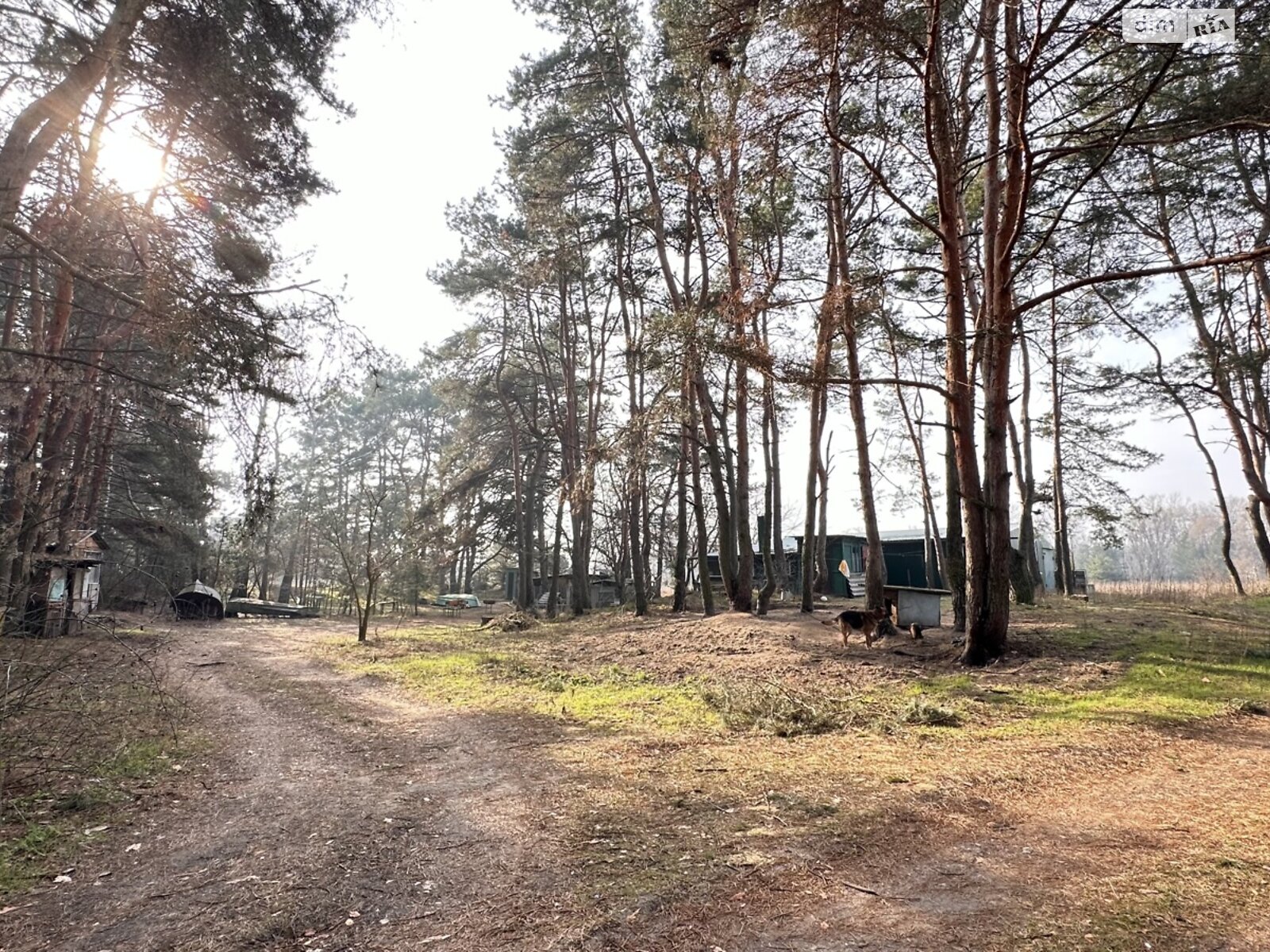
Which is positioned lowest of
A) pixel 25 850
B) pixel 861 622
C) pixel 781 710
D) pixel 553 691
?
pixel 553 691

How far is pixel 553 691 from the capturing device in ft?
30.4

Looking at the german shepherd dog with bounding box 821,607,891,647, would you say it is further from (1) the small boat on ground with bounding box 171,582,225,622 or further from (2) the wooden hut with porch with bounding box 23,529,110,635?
(1) the small boat on ground with bounding box 171,582,225,622

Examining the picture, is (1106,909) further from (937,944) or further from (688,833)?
(688,833)

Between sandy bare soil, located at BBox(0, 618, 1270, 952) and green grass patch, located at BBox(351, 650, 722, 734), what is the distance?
147 centimetres

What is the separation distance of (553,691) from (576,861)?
5955mm

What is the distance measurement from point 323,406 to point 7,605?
3311mm

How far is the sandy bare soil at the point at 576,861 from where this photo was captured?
9.02ft

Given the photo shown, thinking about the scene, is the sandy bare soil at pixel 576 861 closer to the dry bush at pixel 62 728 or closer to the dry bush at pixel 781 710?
the dry bush at pixel 62 728

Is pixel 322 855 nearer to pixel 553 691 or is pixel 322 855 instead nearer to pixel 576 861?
pixel 576 861

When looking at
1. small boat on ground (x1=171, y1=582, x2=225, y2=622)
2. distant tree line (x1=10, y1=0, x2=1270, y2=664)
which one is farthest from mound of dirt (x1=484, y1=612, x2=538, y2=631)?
small boat on ground (x1=171, y1=582, x2=225, y2=622)

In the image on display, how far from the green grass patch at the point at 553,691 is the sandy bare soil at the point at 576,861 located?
58.0 inches

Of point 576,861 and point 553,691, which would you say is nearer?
point 576,861

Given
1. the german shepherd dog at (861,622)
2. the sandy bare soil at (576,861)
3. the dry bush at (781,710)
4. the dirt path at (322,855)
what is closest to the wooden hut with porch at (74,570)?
the dirt path at (322,855)

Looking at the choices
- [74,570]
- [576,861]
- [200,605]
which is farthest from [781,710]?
[200,605]
